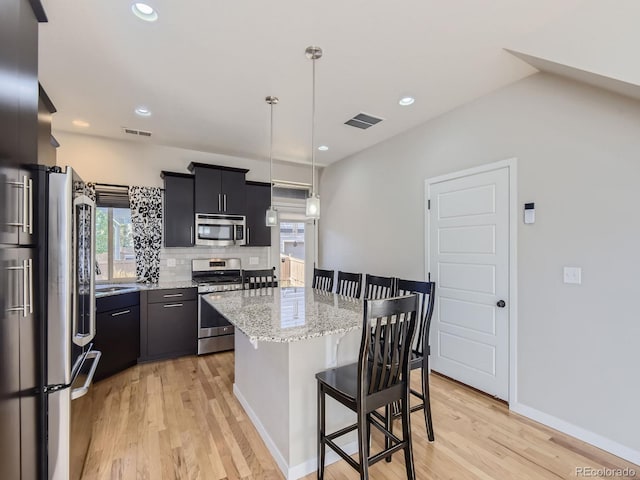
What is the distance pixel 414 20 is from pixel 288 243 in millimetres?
3969

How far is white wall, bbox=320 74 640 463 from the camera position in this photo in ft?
6.89

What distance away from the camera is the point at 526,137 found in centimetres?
265

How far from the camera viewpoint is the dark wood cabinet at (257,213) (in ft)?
15.7

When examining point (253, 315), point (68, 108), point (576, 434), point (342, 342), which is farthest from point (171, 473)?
point (68, 108)

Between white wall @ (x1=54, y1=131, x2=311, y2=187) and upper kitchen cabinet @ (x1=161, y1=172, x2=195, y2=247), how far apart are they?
1.08 ft

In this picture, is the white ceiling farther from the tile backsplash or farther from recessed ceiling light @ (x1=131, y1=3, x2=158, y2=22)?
the tile backsplash

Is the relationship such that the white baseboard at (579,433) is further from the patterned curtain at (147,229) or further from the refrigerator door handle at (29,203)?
the patterned curtain at (147,229)

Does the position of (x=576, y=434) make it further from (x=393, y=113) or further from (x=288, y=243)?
(x=288, y=243)

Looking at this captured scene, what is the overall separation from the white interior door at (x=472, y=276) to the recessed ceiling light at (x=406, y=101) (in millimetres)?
872

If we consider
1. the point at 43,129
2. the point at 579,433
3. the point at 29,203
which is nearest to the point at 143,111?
the point at 43,129

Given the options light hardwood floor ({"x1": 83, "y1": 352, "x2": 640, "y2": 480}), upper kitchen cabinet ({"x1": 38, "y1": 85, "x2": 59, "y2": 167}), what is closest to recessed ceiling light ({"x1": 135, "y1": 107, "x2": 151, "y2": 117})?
upper kitchen cabinet ({"x1": 38, "y1": 85, "x2": 59, "y2": 167})

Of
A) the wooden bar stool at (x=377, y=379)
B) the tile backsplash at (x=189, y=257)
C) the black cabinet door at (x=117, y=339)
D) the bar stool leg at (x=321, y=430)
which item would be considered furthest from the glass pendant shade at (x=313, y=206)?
the tile backsplash at (x=189, y=257)

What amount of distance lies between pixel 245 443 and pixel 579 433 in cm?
247

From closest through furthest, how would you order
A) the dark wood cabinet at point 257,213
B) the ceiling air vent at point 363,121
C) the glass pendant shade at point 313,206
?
the glass pendant shade at point 313,206
the ceiling air vent at point 363,121
the dark wood cabinet at point 257,213
